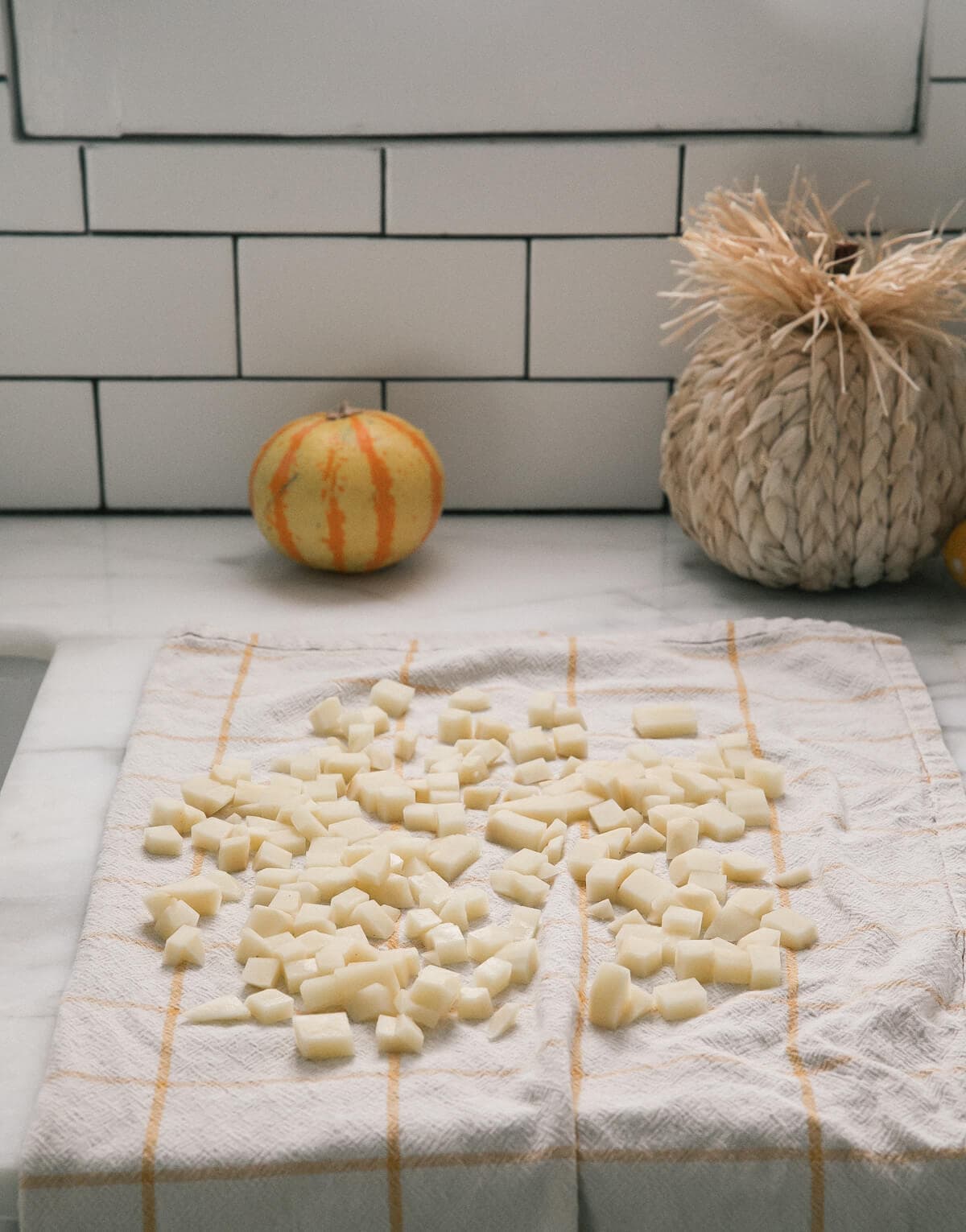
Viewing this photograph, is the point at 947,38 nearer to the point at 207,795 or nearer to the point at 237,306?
the point at 237,306

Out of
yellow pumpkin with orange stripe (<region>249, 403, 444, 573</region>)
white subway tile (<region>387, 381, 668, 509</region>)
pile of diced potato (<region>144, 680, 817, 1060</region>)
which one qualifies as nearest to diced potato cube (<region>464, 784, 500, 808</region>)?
pile of diced potato (<region>144, 680, 817, 1060</region>)

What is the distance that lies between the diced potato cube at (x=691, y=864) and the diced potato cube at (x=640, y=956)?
75 mm

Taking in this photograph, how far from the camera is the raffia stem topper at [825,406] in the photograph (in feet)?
3.64

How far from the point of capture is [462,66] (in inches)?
50.1

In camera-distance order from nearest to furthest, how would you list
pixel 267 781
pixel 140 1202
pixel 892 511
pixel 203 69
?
1. pixel 140 1202
2. pixel 267 781
3. pixel 892 511
4. pixel 203 69

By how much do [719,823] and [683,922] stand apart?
0.35ft

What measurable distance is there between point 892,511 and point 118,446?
0.71 m

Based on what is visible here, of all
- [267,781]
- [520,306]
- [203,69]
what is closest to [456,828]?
[267,781]

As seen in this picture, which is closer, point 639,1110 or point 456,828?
point 639,1110

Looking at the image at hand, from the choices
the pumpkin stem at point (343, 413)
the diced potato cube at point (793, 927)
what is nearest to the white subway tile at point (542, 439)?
the pumpkin stem at point (343, 413)

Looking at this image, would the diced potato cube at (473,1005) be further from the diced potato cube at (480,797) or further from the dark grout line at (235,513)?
the dark grout line at (235,513)

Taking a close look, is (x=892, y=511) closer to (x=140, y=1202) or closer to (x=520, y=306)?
(x=520, y=306)

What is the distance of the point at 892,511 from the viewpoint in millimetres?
1144

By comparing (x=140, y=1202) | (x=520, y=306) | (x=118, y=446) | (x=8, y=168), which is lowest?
(x=140, y=1202)
